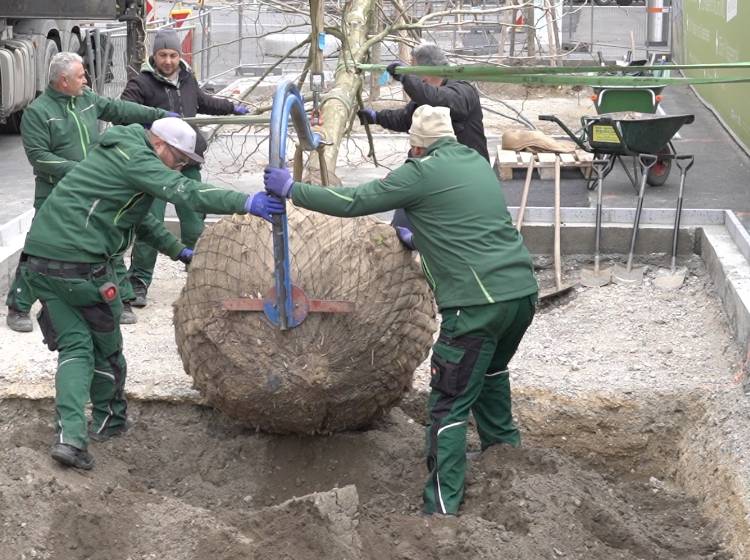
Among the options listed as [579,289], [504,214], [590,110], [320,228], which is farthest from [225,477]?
[590,110]

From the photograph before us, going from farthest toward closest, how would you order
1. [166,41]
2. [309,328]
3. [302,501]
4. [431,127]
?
[166,41] < [309,328] < [431,127] < [302,501]

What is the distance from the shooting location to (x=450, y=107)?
768 cm

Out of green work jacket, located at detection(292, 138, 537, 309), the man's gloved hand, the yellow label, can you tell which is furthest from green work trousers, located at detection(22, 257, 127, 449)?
the yellow label

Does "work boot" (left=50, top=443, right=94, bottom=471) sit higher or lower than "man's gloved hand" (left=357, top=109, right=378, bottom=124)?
lower

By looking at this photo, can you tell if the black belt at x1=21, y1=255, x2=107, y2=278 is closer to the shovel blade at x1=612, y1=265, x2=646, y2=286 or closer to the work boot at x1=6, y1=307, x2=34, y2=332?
the work boot at x1=6, y1=307, x2=34, y2=332

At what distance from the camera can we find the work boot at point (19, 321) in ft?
24.0

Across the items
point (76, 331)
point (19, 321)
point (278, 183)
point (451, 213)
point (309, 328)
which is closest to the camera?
point (278, 183)

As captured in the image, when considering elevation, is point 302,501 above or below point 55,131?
below

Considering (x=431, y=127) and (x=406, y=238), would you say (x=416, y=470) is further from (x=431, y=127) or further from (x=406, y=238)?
(x=431, y=127)

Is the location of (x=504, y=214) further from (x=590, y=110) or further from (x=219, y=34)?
(x=219, y=34)

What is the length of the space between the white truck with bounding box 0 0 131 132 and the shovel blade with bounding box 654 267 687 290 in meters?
5.99

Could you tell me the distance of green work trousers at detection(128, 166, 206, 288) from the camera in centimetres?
795

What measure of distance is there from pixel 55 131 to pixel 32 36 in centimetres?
723

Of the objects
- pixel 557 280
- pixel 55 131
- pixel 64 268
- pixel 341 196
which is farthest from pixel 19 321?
pixel 557 280
